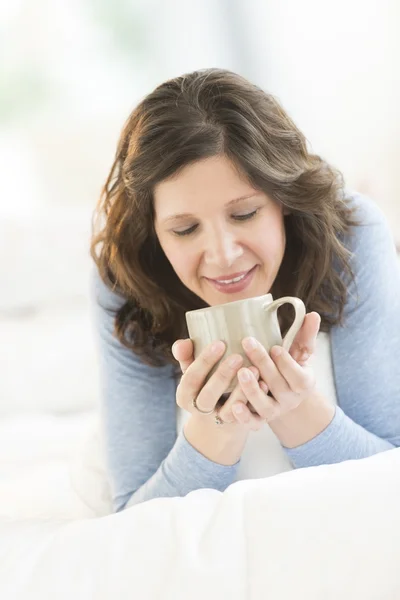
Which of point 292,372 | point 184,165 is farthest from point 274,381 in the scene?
point 184,165

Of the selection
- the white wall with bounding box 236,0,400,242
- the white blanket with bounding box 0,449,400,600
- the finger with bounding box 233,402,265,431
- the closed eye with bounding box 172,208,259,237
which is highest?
the white wall with bounding box 236,0,400,242

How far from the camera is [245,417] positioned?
0.93m

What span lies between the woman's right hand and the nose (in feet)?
0.51

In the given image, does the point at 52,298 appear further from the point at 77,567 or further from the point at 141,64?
the point at 77,567

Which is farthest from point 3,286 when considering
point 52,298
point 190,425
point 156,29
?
point 190,425

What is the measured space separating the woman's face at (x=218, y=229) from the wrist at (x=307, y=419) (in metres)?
0.18

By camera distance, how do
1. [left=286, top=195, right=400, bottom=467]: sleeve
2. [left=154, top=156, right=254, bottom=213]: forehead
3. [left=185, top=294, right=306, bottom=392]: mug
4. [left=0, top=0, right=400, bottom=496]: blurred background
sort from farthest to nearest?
[left=0, top=0, right=400, bottom=496]: blurred background < [left=286, top=195, right=400, bottom=467]: sleeve < [left=154, top=156, right=254, bottom=213]: forehead < [left=185, top=294, right=306, bottom=392]: mug

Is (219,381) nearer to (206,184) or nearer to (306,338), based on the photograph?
(306,338)

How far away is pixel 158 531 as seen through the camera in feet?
2.56

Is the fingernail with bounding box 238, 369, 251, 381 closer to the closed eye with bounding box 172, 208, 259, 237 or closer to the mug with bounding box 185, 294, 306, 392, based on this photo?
the mug with bounding box 185, 294, 306, 392

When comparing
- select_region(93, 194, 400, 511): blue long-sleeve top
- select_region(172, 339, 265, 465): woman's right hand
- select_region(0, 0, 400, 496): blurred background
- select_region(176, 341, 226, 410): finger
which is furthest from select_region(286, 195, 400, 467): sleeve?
select_region(0, 0, 400, 496): blurred background

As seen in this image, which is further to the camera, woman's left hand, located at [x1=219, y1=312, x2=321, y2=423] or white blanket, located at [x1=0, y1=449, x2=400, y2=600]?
woman's left hand, located at [x1=219, y1=312, x2=321, y2=423]

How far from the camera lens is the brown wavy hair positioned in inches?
41.1

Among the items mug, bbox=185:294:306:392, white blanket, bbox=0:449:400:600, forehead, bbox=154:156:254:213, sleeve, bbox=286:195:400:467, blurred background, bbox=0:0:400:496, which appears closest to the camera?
white blanket, bbox=0:449:400:600
